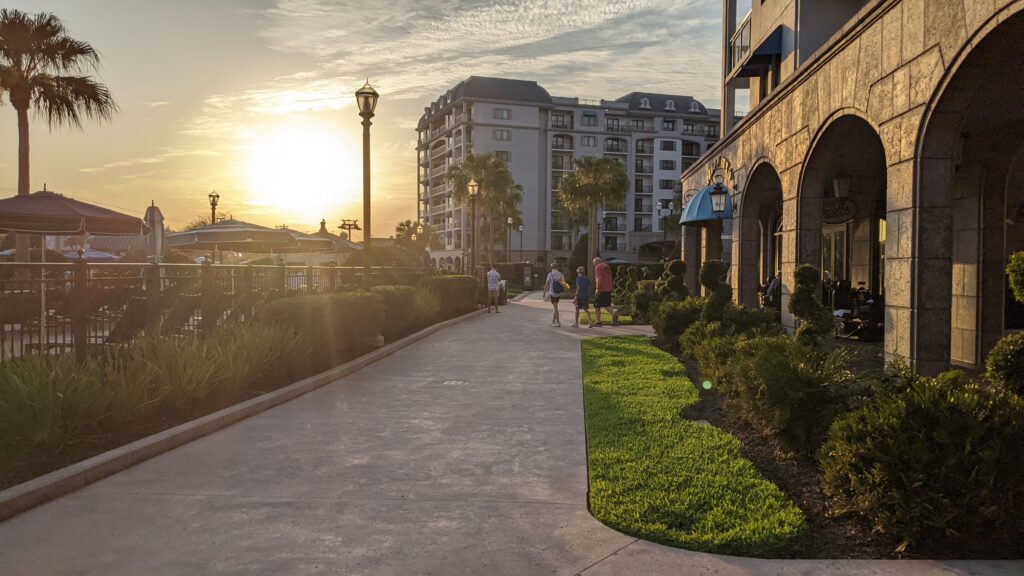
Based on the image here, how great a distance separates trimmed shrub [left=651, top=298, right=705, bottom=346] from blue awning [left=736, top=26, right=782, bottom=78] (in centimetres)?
811

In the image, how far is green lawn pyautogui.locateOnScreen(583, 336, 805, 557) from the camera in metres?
4.09

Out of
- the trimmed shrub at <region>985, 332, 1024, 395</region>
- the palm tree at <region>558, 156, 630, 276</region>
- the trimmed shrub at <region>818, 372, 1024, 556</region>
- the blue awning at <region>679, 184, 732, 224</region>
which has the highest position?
the palm tree at <region>558, 156, 630, 276</region>

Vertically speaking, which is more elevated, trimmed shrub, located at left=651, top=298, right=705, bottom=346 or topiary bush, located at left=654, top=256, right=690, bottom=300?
topiary bush, located at left=654, top=256, right=690, bottom=300

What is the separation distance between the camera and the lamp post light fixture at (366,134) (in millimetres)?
14656

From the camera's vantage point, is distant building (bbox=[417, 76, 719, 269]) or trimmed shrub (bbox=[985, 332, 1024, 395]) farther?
distant building (bbox=[417, 76, 719, 269])

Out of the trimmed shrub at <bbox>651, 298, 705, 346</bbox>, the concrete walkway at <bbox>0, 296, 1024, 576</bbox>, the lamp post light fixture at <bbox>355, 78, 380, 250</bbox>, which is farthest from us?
the lamp post light fixture at <bbox>355, 78, 380, 250</bbox>

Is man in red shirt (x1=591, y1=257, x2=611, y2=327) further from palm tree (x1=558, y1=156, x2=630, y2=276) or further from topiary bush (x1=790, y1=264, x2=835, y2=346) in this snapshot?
palm tree (x1=558, y1=156, x2=630, y2=276)

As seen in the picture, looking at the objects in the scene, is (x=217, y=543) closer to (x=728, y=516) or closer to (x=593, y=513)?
(x=593, y=513)

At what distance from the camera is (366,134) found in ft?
50.3

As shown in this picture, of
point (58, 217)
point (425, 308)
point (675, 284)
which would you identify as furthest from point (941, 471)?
point (58, 217)

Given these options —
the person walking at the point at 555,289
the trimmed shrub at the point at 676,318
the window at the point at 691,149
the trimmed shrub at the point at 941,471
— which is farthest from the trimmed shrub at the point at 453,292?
the window at the point at 691,149

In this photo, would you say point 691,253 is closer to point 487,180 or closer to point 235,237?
point 235,237

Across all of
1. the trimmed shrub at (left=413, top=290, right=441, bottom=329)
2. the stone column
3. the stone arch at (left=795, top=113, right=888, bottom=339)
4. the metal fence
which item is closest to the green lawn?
the stone arch at (left=795, top=113, right=888, bottom=339)

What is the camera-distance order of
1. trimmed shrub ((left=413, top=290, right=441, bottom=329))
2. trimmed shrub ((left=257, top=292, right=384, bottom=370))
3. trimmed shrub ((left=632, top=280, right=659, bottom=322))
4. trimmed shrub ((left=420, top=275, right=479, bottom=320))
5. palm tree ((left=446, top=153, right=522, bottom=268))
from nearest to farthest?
trimmed shrub ((left=257, top=292, right=384, bottom=370))
trimmed shrub ((left=413, top=290, right=441, bottom=329))
trimmed shrub ((left=632, top=280, right=659, bottom=322))
trimmed shrub ((left=420, top=275, right=479, bottom=320))
palm tree ((left=446, top=153, right=522, bottom=268))
